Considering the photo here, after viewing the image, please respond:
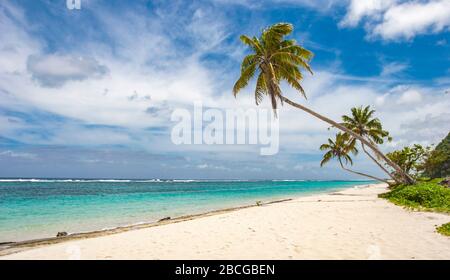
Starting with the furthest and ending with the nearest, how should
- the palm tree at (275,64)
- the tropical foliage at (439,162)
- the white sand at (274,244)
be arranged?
1. the tropical foliage at (439,162)
2. the palm tree at (275,64)
3. the white sand at (274,244)

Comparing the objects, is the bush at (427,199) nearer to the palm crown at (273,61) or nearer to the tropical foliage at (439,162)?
the palm crown at (273,61)

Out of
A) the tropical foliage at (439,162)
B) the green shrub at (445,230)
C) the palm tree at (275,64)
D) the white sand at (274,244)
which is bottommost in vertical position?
the white sand at (274,244)

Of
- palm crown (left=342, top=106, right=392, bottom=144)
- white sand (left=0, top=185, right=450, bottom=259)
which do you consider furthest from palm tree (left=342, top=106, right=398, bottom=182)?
white sand (left=0, top=185, right=450, bottom=259)

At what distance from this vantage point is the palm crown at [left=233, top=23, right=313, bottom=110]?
19.9 m

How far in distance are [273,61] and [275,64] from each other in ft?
0.82

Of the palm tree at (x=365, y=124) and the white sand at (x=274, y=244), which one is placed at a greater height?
the palm tree at (x=365, y=124)

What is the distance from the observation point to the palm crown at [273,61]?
1991cm

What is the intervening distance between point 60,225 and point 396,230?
49.1ft

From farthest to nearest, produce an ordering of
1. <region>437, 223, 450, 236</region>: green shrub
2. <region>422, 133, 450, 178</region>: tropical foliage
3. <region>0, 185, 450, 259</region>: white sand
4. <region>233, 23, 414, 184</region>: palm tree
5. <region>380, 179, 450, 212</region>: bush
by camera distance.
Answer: <region>422, 133, 450, 178</region>: tropical foliage, <region>233, 23, 414, 184</region>: palm tree, <region>380, 179, 450, 212</region>: bush, <region>437, 223, 450, 236</region>: green shrub, <region>0, 185, 450, 259</region>: white sand

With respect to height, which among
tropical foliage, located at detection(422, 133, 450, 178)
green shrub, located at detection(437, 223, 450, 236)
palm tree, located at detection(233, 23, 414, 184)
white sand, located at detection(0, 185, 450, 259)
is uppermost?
palm tree, located at detection(233, 23, 414, 184)

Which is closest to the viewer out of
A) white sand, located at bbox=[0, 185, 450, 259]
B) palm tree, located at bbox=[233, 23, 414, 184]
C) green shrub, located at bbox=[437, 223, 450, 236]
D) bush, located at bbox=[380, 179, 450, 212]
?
white sand, located at bbox=[0, 185, 450, 259]

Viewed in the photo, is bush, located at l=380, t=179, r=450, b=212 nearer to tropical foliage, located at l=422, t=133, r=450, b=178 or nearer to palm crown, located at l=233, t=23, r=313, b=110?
palm crown, located at l=233, t=23, r=313, b=110

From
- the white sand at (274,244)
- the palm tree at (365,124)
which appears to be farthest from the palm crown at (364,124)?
the white sand at (274,244)
